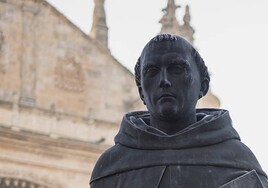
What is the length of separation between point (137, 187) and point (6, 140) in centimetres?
1325

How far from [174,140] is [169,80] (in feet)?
0.41

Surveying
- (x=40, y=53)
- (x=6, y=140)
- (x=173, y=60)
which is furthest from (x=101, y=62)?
(x=173, y=60)

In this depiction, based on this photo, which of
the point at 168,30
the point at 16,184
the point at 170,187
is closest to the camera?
the point at 170,187

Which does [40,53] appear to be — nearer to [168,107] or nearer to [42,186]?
[42,186]

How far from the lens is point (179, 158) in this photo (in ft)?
6.08

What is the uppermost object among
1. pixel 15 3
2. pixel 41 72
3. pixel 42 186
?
pixel 15 3

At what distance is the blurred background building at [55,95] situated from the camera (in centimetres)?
1514

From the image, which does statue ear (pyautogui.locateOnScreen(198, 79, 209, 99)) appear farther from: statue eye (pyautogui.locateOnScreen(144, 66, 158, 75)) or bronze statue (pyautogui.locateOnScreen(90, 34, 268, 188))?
statue eye (pyautogui.locateOnScreen(144, 66, 158, 75))

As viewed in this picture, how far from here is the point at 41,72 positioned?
16.1 metres

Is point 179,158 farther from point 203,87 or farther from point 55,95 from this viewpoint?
point 55,95

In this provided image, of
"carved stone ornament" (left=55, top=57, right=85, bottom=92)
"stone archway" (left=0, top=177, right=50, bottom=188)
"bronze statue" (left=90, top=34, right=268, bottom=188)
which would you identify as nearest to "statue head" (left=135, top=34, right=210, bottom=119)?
"bronze statue" (left=90, top=34, right=268, bottom=188)

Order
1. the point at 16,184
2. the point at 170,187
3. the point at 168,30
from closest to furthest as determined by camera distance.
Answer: the point at 170,187 < the point at 16,184 < the point at 168,30

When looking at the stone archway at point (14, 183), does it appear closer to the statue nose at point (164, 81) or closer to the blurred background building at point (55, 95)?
the blurred background building at point (55, 95)

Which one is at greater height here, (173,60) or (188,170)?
(173,60)
